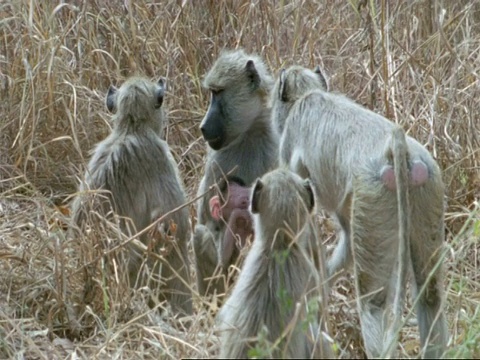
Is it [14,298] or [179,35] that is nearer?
[14,298]

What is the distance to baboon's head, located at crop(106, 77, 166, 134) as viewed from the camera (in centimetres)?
663

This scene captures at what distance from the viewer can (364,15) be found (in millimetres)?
8453

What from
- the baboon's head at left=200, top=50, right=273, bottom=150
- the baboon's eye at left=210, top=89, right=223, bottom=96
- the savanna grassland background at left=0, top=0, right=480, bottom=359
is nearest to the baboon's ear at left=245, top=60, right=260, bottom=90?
the baboon's head at left=200, top=50, right=273, bottom=150

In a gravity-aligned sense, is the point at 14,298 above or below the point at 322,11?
below

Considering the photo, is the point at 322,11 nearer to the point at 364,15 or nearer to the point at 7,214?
the point at 364,15

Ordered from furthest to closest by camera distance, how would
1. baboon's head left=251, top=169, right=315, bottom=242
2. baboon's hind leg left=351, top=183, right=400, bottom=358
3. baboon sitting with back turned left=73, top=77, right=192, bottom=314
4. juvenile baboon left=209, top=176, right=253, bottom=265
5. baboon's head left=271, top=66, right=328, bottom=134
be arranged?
1. baboon sitting with back turned left=73, top=77, right=192, bottom=314
2. juvenile baboon left=209, top=176, right=253, bottom=265
3. baboon's head left=271, top=66, right=328, bottom=134
4. baboon's hind leg left=351, top=183, right=400, bottom=358
5. baboon's head left=251, top=169, right=315, bottom=242

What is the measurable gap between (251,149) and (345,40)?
184 centimetres

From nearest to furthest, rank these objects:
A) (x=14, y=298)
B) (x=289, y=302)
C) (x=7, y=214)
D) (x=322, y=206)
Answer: (x=289, y=302) → (x=322, y=206) → (x=14, y=298) → (x=7, y=214)

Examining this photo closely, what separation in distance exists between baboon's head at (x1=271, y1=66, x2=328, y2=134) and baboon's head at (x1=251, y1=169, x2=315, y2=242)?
51.8 inches

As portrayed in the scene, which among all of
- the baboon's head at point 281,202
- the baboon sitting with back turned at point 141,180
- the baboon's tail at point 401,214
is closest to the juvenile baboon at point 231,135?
the baboon sitting with back turned at point 141,180

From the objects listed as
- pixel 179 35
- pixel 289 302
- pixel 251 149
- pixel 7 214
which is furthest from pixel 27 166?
pixel 289 302

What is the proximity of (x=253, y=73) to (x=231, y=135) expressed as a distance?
1.10 feet

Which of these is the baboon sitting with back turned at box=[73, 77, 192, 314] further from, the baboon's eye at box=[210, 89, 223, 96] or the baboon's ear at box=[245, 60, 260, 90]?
the baboon's ear at box=[245, 60, 260, 90]

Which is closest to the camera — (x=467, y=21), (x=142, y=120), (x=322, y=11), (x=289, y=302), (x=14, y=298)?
(x=289, y=302)
